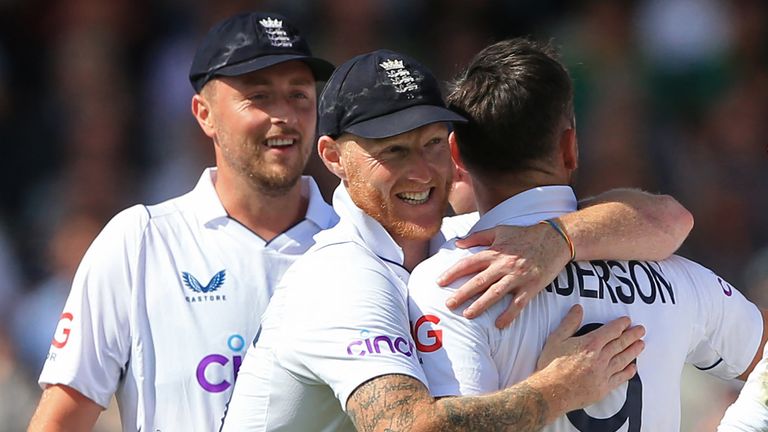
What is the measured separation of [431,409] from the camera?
2586mm

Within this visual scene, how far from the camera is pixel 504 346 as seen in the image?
2729mm

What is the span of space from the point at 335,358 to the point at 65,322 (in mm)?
1395

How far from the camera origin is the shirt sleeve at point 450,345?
2672 mm

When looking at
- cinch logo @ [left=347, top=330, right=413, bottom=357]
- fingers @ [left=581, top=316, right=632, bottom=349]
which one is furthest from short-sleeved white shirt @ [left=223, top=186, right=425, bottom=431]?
fingers @ [left=581, top=316, right=632, bottom=349]

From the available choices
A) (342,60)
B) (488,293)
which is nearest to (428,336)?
(488,293)

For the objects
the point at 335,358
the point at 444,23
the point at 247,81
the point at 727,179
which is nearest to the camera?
the point at 335,358

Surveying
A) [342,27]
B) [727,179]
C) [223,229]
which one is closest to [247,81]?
[223,229]

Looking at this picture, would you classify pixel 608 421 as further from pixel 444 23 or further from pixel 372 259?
pixel 444 23

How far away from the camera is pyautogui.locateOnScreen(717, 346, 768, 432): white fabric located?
8.43 feet

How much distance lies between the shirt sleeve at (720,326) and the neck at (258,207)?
4.53ft

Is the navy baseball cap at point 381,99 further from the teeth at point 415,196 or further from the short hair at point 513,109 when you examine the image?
the teeth at point 415,196

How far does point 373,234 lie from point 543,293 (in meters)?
0.46

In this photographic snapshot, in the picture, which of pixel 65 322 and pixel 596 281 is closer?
pixel 596 281

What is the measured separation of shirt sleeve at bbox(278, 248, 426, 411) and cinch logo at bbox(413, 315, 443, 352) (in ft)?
0.14
